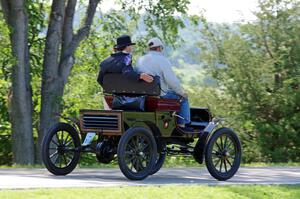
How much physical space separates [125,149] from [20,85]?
10.4 m

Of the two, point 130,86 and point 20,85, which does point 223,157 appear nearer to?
point 130,86

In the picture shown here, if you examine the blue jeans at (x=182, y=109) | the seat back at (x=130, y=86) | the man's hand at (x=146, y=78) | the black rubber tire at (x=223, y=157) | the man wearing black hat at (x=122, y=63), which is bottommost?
the black rubber tire at (x=223, y=157)

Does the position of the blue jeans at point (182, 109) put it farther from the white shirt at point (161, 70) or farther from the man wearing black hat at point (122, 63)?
the man wearing black hat at point (122, 63)

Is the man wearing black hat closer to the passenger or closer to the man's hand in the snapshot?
the man's hand

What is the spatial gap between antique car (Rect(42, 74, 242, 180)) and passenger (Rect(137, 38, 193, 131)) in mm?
125

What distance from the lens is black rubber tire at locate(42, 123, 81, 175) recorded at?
40.1 ft

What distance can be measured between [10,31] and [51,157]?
900cm

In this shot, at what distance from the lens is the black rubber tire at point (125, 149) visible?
1159cm

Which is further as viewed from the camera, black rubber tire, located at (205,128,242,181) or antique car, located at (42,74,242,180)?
black rubber tire, located at (205,128,242,181)

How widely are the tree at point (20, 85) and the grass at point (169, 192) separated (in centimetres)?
1098

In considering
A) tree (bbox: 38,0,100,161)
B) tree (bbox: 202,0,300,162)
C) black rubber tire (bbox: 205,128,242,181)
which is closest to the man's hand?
black rubber tire (bbox: 205,128,242,181)

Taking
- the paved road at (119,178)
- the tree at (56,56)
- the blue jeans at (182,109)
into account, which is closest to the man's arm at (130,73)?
the blue jeans at (182,109)

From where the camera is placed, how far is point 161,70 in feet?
41.5

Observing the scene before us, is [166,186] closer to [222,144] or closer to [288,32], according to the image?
[222,144]
